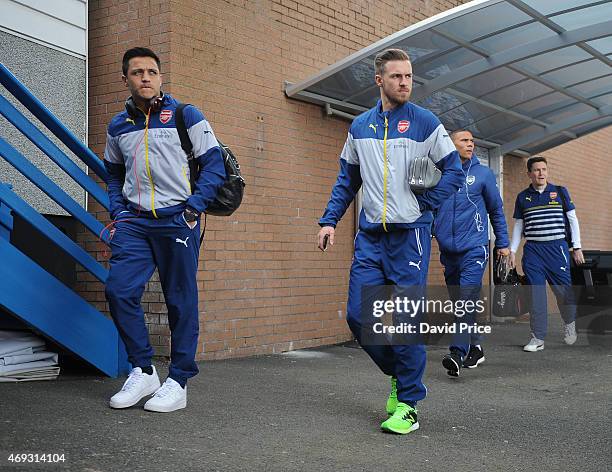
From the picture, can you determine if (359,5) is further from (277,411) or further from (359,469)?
(359,469)

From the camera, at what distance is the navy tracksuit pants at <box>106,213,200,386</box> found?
4633mm

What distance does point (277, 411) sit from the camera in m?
4.81

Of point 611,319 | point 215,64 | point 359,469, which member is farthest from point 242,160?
point 611,319

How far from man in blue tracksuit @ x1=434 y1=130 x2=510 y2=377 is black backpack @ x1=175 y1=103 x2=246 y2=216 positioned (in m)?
2.70

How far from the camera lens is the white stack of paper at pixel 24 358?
17.2 ft

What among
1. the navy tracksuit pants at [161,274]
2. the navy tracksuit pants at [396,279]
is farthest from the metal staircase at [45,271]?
the navy tracksuit pants at [396,279]

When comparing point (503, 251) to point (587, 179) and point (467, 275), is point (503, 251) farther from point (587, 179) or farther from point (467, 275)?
point (587, 179)

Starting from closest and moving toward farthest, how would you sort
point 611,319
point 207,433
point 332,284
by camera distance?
point 207,433
point 332,284
point 611,319

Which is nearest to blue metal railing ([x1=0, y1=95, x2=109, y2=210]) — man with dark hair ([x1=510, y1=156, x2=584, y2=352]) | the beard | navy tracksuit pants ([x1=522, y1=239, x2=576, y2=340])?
the beard

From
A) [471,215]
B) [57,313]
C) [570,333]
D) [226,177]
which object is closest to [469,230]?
[471,215]

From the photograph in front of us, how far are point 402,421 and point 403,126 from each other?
168cm

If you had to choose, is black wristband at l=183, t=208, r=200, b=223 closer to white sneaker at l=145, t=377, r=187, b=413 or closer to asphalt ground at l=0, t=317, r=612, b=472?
white sneaker at l=145, t=377, r=187, b=413

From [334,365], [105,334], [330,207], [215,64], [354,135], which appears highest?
[215,64]

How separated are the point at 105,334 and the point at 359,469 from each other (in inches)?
101
